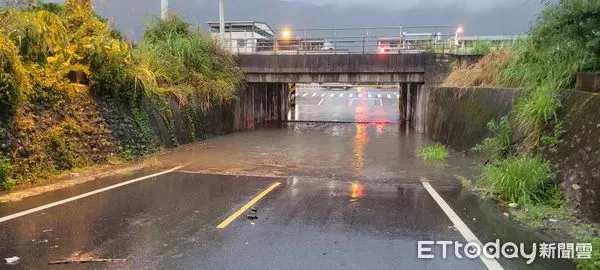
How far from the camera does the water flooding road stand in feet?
17.7

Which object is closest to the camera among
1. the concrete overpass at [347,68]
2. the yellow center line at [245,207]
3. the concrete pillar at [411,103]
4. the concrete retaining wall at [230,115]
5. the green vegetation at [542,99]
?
the yellow center line at [245,207]

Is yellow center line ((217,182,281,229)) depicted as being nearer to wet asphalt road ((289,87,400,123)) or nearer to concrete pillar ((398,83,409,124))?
wet asphalt road ((289,87,400,123))

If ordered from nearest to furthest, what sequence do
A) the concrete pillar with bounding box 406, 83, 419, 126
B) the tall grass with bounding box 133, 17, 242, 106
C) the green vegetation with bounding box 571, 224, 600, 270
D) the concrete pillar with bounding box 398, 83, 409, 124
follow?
the green vegetation with bounding box 571, 224, 600, 270, the tall grass with bounding box 133, 17, 242, 106, the concrete pillar with bounding box 406, 83, 419, 126, the concrete pillar with bounding box 398, 83, 409, 124

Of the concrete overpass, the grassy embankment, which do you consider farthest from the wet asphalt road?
the grassy embankment

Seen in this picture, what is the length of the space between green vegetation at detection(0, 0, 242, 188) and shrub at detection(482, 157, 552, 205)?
8.47m

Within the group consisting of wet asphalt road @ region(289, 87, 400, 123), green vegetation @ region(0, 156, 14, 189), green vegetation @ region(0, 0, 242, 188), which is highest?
green vegetation @ region(0, 0, 242, 188)

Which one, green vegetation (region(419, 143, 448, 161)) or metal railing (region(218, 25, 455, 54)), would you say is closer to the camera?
green vegetation (region(419, 143, 448, 161))

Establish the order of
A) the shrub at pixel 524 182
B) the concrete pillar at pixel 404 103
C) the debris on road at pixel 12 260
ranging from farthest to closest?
the concrete pillar at pixel 404 103
the shrub at pixel 524 182
the debris on road at pixel 12 260

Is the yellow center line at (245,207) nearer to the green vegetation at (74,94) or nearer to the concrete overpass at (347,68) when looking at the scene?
the green vegetation at (74,94)

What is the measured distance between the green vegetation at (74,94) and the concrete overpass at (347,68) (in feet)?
21.9

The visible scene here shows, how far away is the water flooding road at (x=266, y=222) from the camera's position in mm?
5402

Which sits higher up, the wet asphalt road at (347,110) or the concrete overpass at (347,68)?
the concrete overpass at (347,68)
